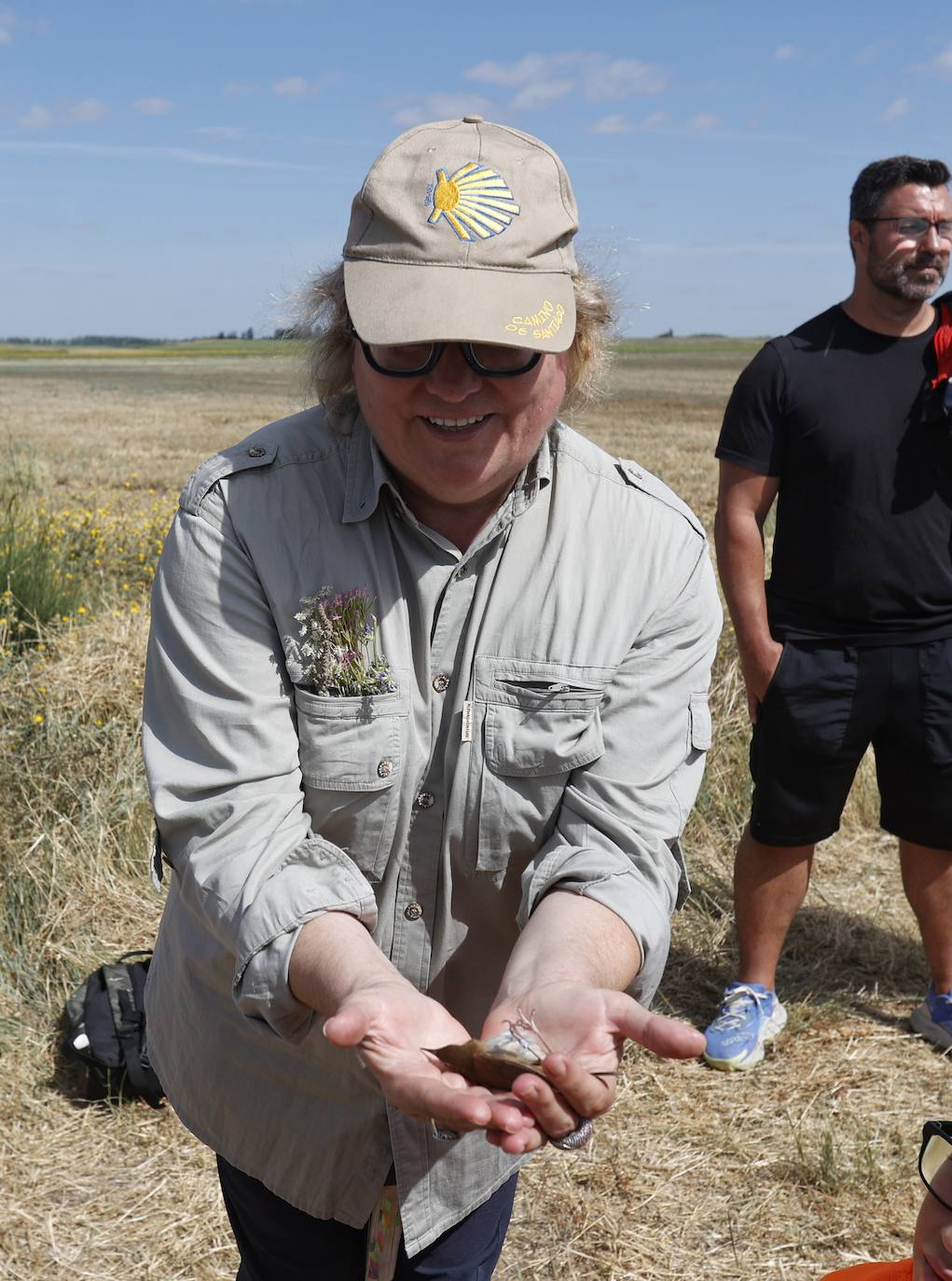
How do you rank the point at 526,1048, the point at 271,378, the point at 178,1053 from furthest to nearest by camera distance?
1. the point at 271,378
2. the point at 178,1053
3. the point at 526,1048

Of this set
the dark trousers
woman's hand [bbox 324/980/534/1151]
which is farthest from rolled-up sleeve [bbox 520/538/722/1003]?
the dark trousers

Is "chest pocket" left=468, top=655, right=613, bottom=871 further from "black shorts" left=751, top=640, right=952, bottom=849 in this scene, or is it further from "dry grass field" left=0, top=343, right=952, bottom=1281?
"black shorts" left=751, top=640, right=952, bottom=849

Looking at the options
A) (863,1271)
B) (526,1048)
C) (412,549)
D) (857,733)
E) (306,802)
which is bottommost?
(863,1271)

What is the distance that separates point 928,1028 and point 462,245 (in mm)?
3297

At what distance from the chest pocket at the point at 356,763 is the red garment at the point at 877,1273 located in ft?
3.42

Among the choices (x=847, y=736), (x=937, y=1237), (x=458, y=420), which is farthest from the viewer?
(x=847, y=736)

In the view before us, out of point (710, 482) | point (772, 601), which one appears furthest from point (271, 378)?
point (772, 601)

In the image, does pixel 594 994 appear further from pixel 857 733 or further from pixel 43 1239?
pixel 857 733

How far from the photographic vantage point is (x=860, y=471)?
3811 mm

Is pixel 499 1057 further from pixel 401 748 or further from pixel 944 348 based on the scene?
pixel 944 348

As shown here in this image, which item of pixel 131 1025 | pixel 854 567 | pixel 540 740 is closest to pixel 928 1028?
pixel 854 567

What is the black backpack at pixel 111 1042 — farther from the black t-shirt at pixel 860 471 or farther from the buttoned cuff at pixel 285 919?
the black t-shirt at pixel 860 471

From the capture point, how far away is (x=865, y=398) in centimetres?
382

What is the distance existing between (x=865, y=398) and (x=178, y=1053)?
2.87m
